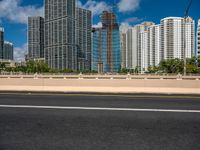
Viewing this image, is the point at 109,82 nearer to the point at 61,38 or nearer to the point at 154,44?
the point at 154,44

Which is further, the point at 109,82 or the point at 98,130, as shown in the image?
the point at 109,82

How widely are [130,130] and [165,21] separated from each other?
15439 centimetres

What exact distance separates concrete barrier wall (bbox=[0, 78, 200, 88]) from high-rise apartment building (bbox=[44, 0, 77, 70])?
165814mm

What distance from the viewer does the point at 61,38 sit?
617 ft

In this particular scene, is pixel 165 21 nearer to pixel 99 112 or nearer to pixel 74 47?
pixel 74 47

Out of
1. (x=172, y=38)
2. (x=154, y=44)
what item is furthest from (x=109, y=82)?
(x=154, y=44)

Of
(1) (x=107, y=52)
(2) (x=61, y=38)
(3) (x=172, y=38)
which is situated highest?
(2) (x=61, y=38)

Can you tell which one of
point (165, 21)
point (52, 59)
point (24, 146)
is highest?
point (165, 21)

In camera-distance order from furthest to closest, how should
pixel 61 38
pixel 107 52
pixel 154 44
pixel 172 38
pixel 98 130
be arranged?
pixel 107 52
pixel 61 38
pixel 154 44
pixel 172 38
pixel 98 130

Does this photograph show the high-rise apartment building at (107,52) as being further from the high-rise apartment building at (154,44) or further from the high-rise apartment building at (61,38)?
the high-rise apartment building at (154,44)

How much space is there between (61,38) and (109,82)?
17711 centimetres

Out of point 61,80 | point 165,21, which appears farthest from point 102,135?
point 165,21

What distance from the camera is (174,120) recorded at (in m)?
6.57

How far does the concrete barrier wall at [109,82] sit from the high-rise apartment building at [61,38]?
165814 mm
